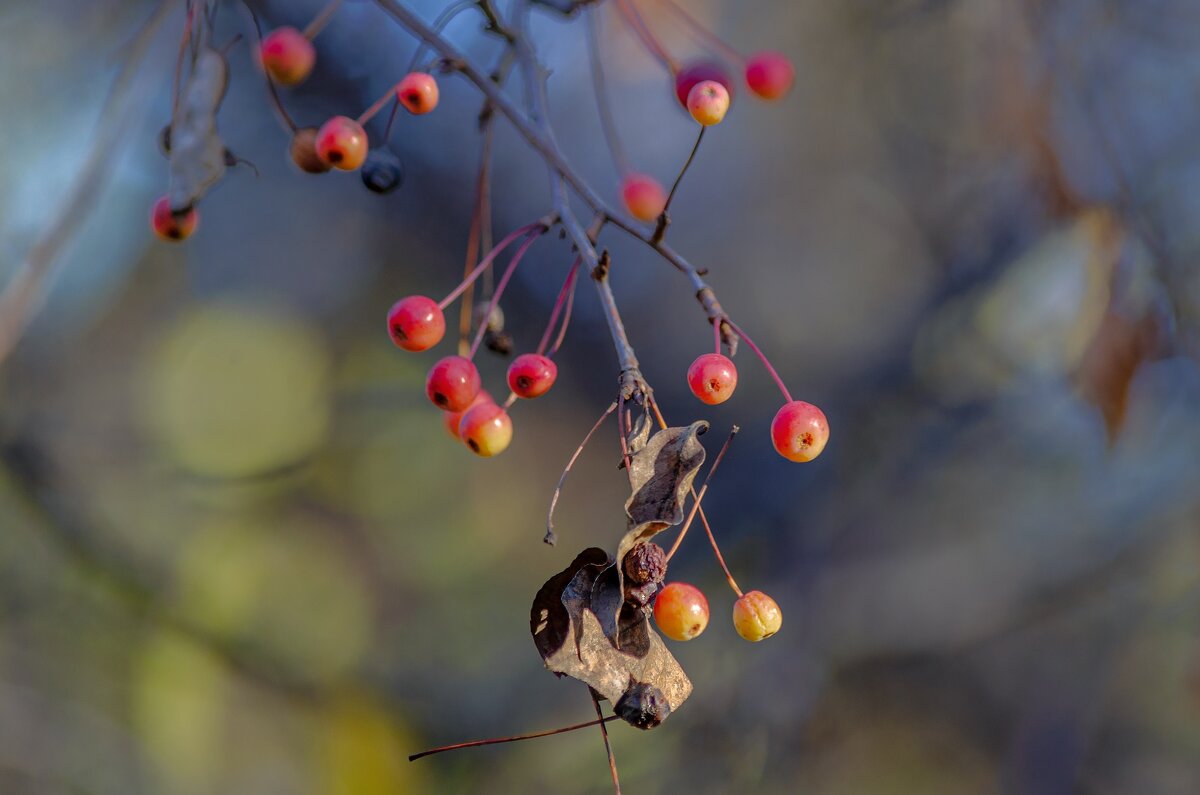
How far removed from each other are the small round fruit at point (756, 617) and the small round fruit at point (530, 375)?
0.49 feet

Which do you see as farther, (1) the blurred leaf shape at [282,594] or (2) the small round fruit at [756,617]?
(1) the blurred leaf shape at [282,594]

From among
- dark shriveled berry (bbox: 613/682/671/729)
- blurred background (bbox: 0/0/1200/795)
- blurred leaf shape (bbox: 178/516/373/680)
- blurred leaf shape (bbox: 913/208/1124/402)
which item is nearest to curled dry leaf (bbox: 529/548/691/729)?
dark shriveled berry (bbox: 613/682/671/729)

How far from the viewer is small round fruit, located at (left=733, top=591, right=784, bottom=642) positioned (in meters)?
0.37

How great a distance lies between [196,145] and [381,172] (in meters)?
0.13

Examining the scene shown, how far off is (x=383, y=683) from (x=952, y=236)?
44.3 inches

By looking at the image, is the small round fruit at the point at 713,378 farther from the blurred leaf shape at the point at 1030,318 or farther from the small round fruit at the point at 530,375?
the blurred leaf shape at the point at 1030,318

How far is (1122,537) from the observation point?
1.16 m

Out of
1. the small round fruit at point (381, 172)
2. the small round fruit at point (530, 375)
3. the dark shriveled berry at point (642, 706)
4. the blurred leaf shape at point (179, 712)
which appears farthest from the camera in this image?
the blurred leaf shape at point (179, 712)

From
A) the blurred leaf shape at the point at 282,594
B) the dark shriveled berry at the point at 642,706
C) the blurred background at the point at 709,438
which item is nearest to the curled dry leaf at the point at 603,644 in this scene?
the dark shriveled berry at the point at 642,706

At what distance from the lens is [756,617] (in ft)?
1.22

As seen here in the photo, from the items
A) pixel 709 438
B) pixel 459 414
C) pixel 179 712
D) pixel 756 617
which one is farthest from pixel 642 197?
pixel 179 712

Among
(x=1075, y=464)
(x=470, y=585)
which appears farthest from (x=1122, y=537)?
(x=470, y=585)

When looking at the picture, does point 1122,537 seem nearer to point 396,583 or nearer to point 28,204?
point 396,583

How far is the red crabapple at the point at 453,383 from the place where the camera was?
424 millimetres
